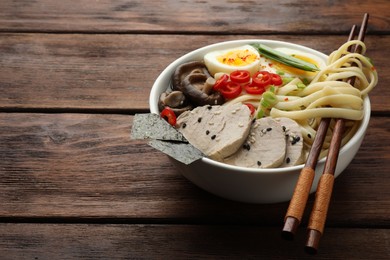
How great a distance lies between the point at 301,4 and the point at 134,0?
2.23ft

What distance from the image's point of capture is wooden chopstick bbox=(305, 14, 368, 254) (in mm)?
1135

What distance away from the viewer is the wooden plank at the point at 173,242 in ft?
4.45

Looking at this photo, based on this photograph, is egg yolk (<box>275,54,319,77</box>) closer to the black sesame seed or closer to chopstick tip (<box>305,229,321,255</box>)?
the black sesame seed

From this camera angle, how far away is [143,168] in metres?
1.60

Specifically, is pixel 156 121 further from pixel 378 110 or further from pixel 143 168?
pixel 378 110

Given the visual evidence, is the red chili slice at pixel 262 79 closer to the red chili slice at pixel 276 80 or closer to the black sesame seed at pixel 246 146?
the red chili slice at pixel 276 80

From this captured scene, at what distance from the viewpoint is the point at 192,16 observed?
2.27 metres

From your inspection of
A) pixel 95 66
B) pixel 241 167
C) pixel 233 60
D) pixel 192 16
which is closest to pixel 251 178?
pixel 241 167

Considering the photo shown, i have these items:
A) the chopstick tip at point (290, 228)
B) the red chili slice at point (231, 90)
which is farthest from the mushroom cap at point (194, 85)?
the chopstick tip at point (290, 228)

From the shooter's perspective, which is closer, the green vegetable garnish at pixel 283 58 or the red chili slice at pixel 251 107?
the red chili slice at pixel 251 107

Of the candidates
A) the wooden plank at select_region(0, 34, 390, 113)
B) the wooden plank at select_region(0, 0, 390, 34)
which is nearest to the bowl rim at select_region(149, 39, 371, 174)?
the wooden plank at select_region(0, 34, 390, 113)

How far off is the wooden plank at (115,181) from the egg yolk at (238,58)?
341 millimetres

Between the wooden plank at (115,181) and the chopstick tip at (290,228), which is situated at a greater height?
the chopstick tip at (290,228)

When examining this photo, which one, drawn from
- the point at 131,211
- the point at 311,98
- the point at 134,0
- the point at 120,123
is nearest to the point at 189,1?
the point at 134,0
